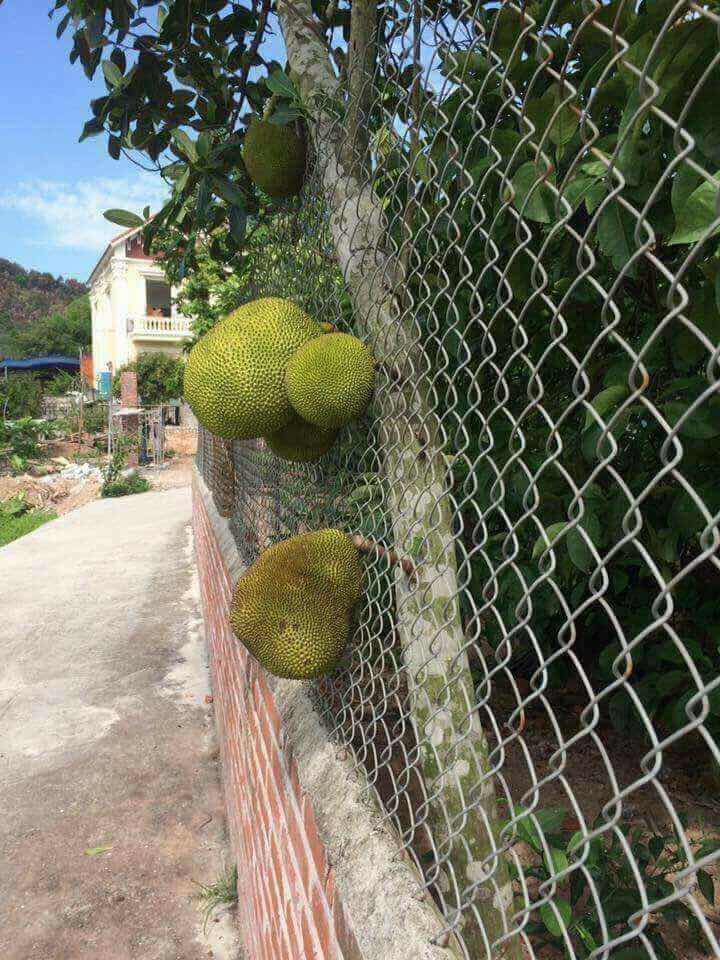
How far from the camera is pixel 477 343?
162 centimetres

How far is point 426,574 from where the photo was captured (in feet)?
4.03

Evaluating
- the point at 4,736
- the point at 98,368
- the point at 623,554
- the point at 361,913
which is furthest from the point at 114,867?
the point at 98,368

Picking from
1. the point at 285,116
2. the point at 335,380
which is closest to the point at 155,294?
the point at 285,116

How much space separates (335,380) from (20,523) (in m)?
11.7

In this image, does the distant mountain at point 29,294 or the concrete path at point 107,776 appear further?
the distant mountain at point 29,294

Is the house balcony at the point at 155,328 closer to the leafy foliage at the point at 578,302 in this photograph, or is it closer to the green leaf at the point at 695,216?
the leafy foliage at the point at 578,302

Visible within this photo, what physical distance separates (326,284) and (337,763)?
1247 mm

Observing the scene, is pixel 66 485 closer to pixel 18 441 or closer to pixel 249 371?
pixel 18 441

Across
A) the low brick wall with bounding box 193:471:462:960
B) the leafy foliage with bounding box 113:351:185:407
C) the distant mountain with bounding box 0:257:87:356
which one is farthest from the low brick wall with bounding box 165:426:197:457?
the distant mountain with bounding box 0:257:87:356

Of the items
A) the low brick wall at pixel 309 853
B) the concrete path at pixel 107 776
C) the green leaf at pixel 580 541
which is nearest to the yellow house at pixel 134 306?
the concrete path at pixel 107 776

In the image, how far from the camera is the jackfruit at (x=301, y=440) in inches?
64.2

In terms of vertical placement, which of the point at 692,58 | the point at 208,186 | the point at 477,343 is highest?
the point at 208,186

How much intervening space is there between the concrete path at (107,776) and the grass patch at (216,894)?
1.4 inches

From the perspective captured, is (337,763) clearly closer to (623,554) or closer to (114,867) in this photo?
(623,554)
